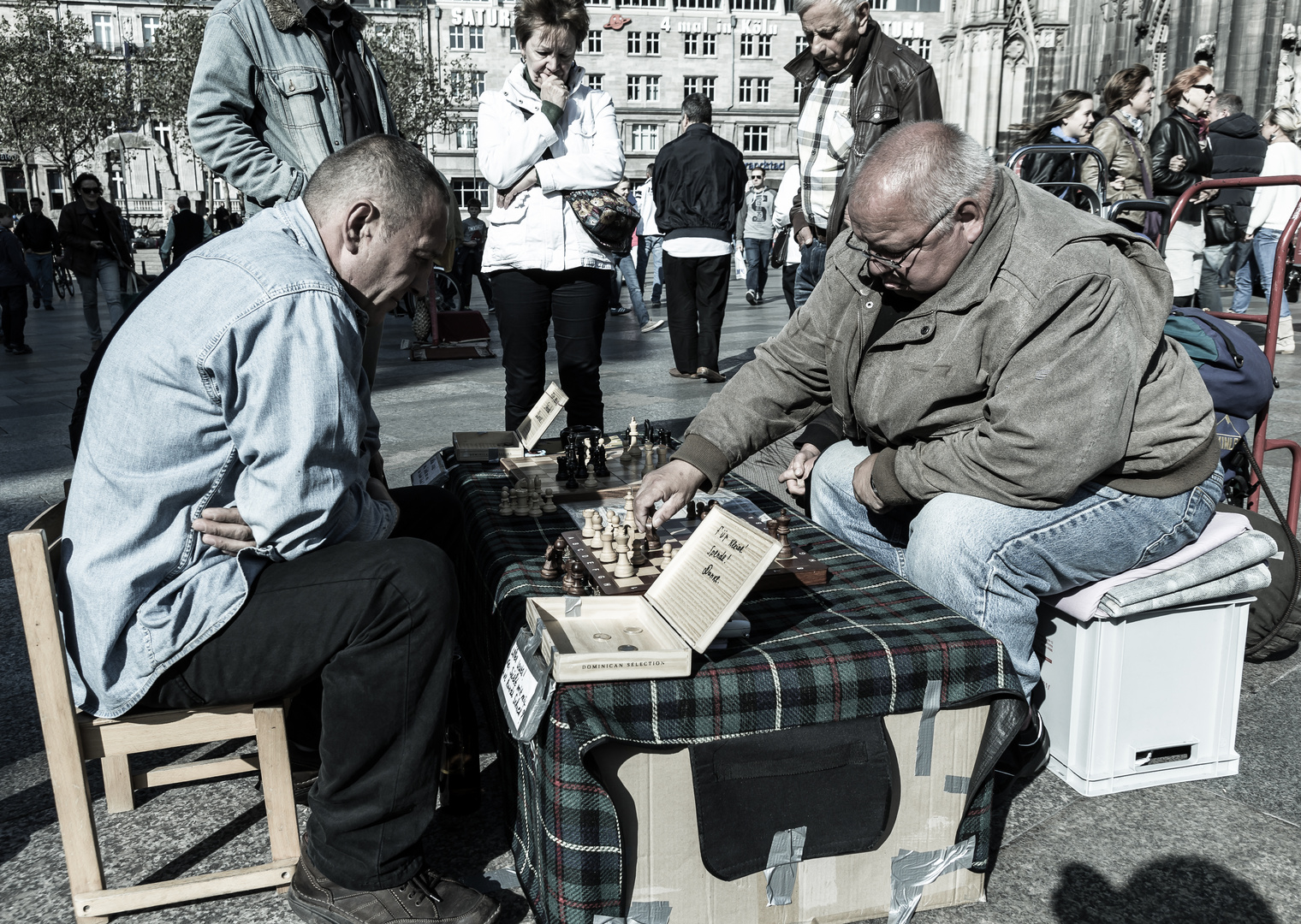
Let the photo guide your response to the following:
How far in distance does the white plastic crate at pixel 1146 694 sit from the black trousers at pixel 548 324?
7.06ft

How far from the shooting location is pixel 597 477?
320cm

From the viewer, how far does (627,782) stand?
73.1 inches

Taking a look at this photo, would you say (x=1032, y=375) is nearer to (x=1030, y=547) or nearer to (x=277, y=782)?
(x=1030, y=547)

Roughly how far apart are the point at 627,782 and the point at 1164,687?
1391 millimetres

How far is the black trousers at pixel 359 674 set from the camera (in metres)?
1.83

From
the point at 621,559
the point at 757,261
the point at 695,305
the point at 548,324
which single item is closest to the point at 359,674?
the point at 621,559

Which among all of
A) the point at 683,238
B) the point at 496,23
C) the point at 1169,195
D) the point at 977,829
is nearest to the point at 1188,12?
the point at 1169,195

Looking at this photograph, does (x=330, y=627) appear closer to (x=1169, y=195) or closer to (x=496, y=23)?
(x=1169, y=195)

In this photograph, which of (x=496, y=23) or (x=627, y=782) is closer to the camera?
(x=627, y=782)

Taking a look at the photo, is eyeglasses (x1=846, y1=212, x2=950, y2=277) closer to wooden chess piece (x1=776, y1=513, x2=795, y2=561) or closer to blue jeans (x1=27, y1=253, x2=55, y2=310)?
wooden chess piece (x1=776, y1=513, x2=795, y2=561)

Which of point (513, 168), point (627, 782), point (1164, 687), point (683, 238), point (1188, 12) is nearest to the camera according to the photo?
point (627, 782)

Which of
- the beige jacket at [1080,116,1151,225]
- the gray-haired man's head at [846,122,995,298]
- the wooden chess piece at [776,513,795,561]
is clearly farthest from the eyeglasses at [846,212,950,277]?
the beige jacket at [1080,116,1151,225]

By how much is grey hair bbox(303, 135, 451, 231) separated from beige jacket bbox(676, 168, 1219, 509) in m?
1.05

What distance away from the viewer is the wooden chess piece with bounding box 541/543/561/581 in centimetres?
231
